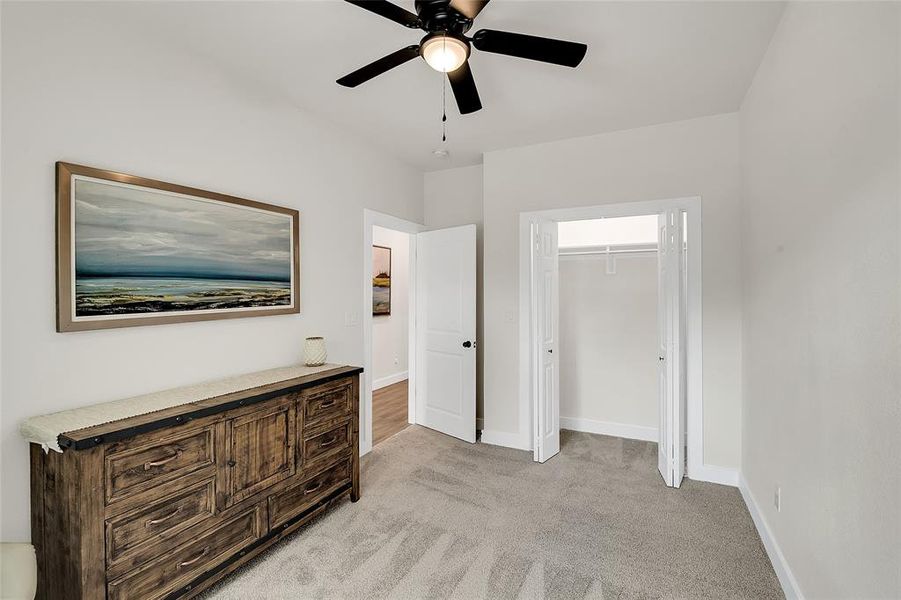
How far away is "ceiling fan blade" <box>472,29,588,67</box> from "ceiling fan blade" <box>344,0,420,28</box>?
10.2 inches

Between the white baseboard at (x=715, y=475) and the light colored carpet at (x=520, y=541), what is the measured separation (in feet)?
0.26

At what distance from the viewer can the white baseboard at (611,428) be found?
4004 millimetres

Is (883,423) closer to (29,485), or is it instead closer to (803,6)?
(803,6)

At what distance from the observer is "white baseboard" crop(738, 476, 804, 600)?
6.20ft

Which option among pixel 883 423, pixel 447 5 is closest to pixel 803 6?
pixel 447 5

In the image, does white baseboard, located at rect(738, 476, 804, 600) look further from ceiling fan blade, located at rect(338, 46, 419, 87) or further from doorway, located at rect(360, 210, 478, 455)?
ceiling fan blade, located at rect(338, 46, 419, 87)

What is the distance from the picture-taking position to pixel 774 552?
7.06 feet

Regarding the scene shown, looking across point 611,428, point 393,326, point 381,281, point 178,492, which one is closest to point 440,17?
point 178,492

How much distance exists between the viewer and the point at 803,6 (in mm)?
1769

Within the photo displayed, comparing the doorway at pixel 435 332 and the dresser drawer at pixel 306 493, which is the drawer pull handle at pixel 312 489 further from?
the doorway at pixel 435 332

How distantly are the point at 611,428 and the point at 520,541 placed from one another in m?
2.12

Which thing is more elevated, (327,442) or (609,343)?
(609,343)

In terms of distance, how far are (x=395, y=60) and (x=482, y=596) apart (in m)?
2.45

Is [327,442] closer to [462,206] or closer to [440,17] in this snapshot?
[440,17]
